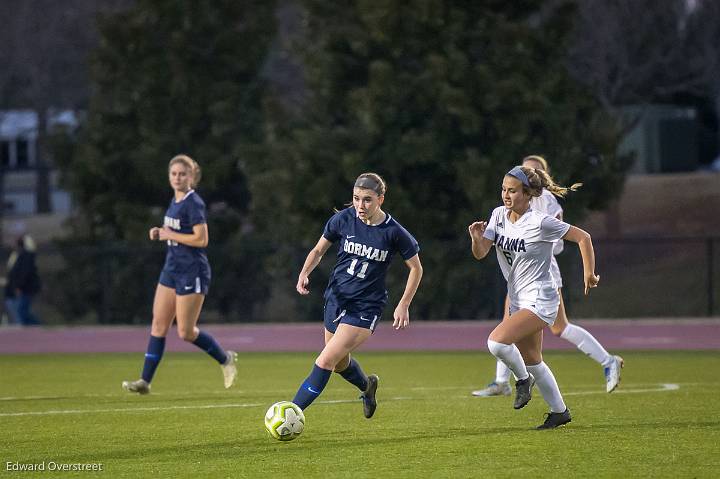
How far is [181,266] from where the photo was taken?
13.0 metres

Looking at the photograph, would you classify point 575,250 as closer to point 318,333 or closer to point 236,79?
point 318,333

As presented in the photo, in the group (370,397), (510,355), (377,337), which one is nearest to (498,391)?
(370,397)

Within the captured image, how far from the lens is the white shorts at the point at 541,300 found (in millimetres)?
9695

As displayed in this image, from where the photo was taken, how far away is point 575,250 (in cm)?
2675

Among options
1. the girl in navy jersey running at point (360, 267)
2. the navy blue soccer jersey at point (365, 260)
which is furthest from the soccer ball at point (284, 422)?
the navy blue soccer jersey at point (365, 260)

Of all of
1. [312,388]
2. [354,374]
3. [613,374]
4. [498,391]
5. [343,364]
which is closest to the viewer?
[312,388]

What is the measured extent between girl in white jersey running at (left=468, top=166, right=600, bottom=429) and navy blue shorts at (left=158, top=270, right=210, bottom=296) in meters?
3.86

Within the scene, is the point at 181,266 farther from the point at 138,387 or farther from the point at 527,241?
the point at 527,241

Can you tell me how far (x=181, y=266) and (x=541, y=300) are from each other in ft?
14.4

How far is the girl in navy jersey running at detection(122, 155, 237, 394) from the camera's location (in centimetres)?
1288

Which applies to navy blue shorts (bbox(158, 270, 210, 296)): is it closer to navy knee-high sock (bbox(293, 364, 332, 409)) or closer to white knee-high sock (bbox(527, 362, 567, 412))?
navy knee-high sock (bbox(293, 364, 332, 409))

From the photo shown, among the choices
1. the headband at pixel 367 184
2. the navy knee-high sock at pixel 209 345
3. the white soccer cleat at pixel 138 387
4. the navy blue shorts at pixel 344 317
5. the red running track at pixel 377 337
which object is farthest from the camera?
the red running track at pixel 377 337

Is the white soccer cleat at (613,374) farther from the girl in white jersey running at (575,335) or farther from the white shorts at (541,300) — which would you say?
the white shorts at (541,300)

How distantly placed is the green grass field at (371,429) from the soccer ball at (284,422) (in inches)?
3.4
